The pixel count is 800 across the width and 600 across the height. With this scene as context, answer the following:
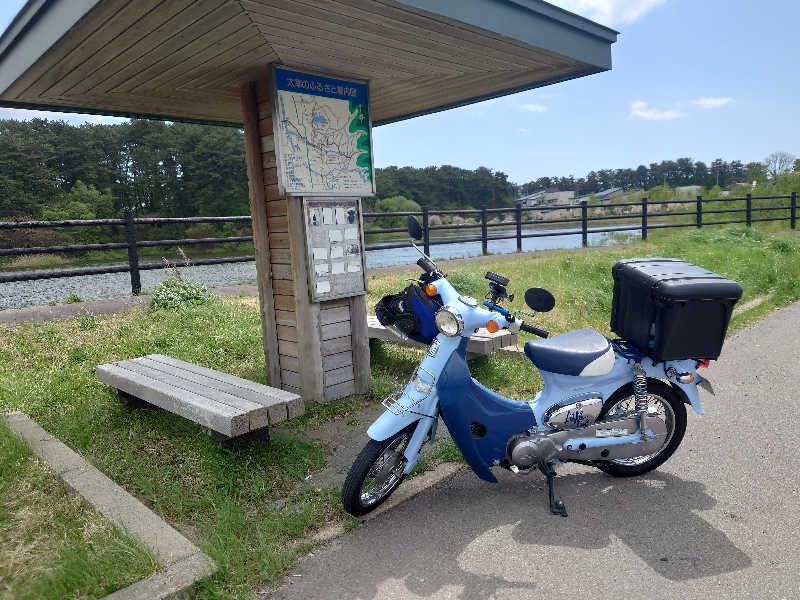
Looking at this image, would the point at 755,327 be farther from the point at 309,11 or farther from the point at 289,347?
the point at 309,11

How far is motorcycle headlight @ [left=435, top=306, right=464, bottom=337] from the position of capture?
2533 mm

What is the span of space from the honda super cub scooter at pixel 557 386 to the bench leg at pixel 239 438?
0.80 metres

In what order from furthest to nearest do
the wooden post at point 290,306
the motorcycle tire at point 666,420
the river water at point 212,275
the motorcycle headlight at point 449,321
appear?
1. the river water at point 212,275
2. the wooden post at point 290,306
3. the motorcycle tire at point 666,420
4. the motorcycle headlight at point 449,321

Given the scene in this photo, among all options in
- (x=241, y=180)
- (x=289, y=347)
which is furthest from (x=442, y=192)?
(x=289, y=347)

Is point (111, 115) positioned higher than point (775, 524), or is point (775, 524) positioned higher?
point (111, 115)

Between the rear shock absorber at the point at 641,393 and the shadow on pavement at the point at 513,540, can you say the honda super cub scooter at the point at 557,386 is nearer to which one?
the rear shock absorber at the point at 641,393

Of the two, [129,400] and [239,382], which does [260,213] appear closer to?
[239,382]

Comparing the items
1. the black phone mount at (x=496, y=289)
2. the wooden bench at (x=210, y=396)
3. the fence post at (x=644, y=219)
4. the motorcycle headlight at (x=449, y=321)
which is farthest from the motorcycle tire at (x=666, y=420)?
the fence post at (x=644, y=219)

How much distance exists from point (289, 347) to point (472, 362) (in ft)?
5.08

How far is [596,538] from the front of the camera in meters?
2.51

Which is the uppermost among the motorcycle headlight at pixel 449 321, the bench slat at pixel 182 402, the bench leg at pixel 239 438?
the motorcycle headlight at pixel 449 321

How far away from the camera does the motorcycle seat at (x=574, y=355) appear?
2816 millimetres

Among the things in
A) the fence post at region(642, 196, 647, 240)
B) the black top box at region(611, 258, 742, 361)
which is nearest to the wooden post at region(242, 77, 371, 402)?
the black top box at region(611, 258, 742, 361)

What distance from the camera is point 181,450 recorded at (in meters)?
3.37
